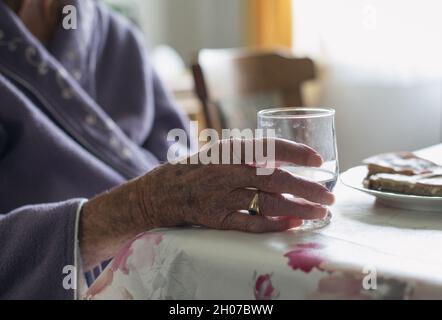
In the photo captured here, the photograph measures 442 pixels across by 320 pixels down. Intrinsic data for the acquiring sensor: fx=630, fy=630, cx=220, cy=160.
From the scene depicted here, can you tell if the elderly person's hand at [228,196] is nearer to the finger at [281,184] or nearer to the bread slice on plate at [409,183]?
the finger at [281,184]

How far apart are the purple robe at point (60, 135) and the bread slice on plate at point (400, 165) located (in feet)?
1.17

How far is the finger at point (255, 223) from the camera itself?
0.60 metres

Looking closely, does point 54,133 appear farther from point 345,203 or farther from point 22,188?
point 345,203

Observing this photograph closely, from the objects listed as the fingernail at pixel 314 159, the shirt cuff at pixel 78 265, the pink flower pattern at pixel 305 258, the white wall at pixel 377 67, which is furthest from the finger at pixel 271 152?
the white wall at pixel 377 67

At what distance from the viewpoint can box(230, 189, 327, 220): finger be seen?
2.00ft

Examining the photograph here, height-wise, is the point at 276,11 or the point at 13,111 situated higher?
the point at 276,11

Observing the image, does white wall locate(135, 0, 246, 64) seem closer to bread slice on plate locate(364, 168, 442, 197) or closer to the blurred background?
the blurred background

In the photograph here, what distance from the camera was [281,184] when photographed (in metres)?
0.61

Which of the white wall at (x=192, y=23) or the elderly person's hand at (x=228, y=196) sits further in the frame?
the white wall at (x=192, y=23)

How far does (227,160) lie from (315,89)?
176 cm

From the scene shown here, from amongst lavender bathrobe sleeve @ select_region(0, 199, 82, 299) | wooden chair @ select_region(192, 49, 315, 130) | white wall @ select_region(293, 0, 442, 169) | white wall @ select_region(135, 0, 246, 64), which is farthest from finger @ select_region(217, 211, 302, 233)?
white wall @ select_region(135, 0, 246, 64)
